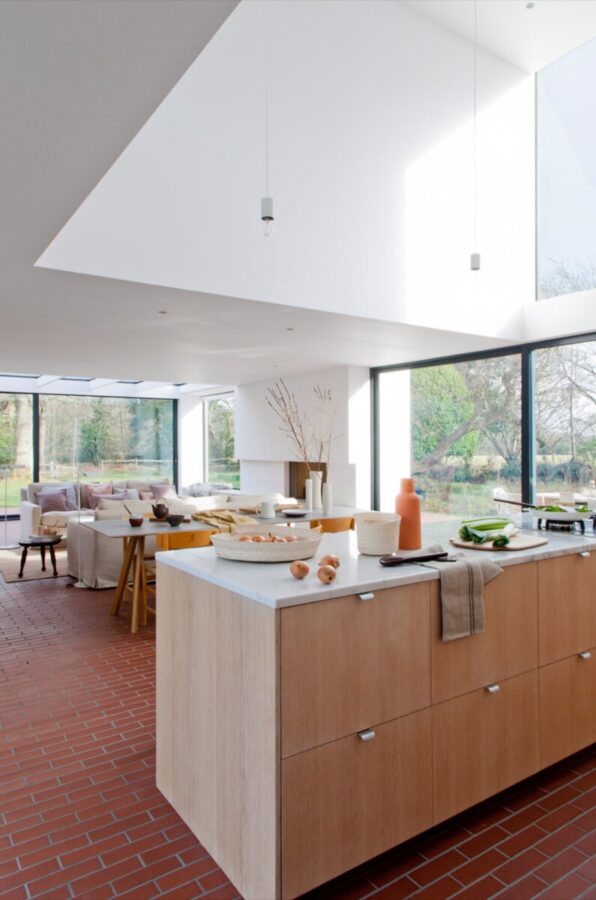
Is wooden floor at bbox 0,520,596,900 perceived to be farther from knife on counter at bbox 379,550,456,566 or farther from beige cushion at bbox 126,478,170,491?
beige cushion at bbox 126,478,170,491

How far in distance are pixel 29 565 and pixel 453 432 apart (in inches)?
213

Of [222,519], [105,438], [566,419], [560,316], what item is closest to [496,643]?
[222,519]

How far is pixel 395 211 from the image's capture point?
5.20 meters

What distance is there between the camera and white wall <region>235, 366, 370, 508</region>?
816 centimetres

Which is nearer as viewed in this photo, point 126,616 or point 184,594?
point 184,594

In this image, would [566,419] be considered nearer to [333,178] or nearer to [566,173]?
[566,173]

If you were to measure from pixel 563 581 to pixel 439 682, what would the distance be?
0.82 meters

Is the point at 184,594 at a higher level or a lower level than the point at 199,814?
higher

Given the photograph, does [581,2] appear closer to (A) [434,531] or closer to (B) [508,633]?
(A) [434,531]

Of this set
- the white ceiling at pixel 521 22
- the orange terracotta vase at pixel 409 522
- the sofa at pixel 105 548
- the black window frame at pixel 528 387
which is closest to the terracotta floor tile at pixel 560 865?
the orange terracotta vase at pixel 409 522

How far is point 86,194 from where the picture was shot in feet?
8.55

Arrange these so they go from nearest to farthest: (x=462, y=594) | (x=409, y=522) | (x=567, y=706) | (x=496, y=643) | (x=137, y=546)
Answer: (x=462, y=594) < (x=496, y=643) < (x=409, y=522) < (x=567, y=706) < (x=137, y=546)

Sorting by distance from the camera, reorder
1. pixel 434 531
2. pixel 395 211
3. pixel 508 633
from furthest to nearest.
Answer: pixel 395 211 → pixel 434 531 → pixel 508 633

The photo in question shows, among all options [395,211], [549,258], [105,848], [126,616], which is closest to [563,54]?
[549,258]
